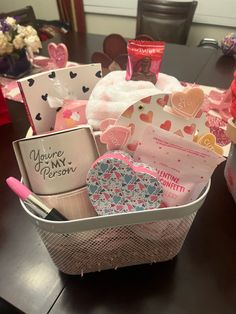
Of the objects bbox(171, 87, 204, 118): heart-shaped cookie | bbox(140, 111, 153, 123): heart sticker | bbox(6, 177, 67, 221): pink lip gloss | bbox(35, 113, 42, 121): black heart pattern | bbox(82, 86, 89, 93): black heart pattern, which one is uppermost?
bbox(171, 87, 204, 118): heart-shaped cookie

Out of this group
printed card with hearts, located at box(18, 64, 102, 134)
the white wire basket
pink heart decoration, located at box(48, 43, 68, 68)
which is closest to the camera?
the white wire basket

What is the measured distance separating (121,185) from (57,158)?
0.12m

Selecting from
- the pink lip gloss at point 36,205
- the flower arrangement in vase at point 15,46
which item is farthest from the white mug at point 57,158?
the flower arrangement in vase at point 15,46

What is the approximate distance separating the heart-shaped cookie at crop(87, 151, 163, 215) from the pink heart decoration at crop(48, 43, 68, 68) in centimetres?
48

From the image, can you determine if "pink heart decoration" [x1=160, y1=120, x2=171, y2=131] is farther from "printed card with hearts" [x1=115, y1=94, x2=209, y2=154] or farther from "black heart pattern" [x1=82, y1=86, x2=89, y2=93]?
"black heart pattern" [x1=82, y1=86, x2=89, y2=93]

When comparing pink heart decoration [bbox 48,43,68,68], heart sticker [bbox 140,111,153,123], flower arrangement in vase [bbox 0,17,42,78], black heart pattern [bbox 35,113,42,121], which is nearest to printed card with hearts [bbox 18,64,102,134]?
black heart pattern [bbox 35,113,42,121]

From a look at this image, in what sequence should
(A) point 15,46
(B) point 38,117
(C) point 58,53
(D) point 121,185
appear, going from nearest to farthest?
1. (D) point 121,185
2. (B) point 38,117
3. (C) point 58,53
4. (A) point 15,46

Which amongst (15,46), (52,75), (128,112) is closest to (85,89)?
(52,75)

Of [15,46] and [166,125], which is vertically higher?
Result: [166,125]

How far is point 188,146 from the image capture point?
45cm

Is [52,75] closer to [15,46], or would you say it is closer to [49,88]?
[49,88]

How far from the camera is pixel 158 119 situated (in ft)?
1.58

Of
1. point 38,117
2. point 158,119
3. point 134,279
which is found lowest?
point 134,279

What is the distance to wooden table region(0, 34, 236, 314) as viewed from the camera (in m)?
0.49
